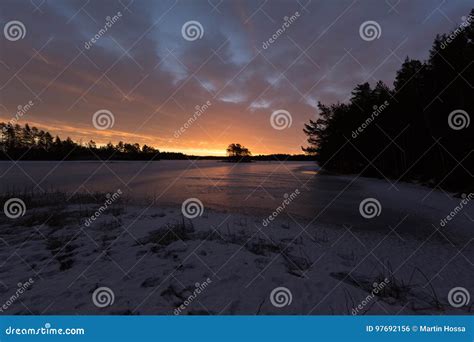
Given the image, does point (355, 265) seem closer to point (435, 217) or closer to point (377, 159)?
point (435, 217)

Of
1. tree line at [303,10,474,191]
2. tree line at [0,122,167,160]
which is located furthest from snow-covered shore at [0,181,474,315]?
tree line at [0,122,167,160]

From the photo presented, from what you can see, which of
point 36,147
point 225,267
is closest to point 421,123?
point 225,267

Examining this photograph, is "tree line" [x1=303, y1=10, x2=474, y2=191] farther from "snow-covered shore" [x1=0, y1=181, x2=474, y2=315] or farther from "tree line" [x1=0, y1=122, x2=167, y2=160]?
"tree line" [x1=0, y1=122, x2=167, y2=160]

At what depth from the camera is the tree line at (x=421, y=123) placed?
70.5 feet

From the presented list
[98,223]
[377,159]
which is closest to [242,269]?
[98,223]

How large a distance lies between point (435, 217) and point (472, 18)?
967 inches

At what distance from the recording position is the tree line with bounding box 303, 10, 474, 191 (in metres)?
21.5

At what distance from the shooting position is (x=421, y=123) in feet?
103

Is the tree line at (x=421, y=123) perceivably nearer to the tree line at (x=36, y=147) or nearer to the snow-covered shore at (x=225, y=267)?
the snow-covered shore at (x=225, y=267)

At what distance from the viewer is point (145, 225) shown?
382 inches

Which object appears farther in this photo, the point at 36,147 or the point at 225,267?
the point at 36,147

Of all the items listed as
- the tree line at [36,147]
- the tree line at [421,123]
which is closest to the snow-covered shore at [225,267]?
the tree line at [421,123]

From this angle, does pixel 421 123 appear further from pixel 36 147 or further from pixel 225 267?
pixel 36 147

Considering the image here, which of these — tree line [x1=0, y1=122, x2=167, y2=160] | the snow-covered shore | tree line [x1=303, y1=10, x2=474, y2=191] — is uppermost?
tree line [x1=303, y1=10, x2=474, y2=191]
